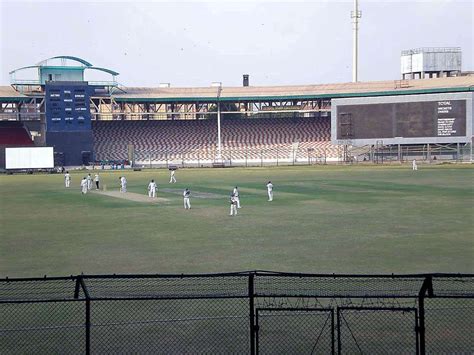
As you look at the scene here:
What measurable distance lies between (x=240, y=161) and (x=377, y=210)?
6429 centimetres

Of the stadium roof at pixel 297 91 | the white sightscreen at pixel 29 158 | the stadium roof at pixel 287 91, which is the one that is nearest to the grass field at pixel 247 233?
the white sightscreen at pixel 29 158

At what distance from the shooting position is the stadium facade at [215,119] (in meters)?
81.4

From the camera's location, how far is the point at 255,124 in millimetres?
101938

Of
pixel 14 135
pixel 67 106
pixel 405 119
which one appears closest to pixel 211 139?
pixel 67 106

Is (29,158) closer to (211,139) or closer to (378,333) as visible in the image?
(211,139)

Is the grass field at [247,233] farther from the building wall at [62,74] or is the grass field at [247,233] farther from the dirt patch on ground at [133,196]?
the building wall at [62,74]

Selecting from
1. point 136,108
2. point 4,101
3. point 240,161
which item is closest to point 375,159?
point 240,161

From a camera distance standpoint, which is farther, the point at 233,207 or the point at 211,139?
the point at 211,139

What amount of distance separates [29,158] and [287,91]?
41.0 metres

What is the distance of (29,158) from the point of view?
79.8 metres

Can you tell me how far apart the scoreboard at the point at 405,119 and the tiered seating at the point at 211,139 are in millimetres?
14403

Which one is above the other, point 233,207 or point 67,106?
point 67,106

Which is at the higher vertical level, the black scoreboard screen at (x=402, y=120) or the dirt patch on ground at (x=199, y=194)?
the black scoreboard screen at (x=402, y=120)

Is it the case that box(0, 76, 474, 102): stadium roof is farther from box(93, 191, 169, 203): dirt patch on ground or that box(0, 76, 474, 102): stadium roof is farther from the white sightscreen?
box(93, 191, 169, 203): dirt patch on ground
